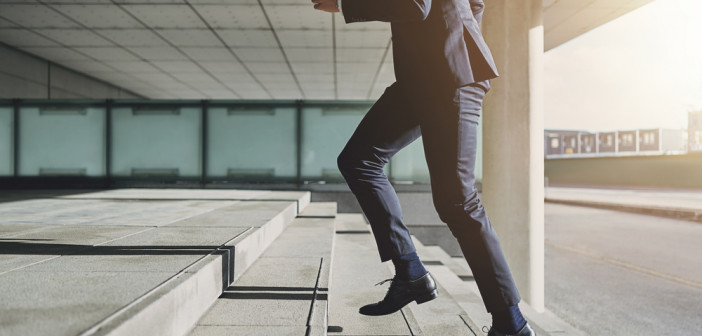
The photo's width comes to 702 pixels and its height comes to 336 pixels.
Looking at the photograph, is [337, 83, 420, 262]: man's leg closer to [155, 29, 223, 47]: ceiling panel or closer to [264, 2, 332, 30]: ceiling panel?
[264, 2, 332, 30]: ceiling panel

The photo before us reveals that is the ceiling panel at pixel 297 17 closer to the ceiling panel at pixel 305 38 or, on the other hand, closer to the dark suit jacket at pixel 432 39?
the ceiling panel at pixel 305 38

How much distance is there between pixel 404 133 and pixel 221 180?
246 inches

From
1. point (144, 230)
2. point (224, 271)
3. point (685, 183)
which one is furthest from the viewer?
point (685, 183)

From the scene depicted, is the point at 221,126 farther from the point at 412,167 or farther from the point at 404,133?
the point at 404,133

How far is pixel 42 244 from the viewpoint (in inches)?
85.2

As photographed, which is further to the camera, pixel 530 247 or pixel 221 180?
pixel 221 180

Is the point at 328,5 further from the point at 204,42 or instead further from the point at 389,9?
the point at 204,42

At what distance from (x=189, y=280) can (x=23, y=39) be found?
1026cm

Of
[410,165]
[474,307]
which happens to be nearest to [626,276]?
[410,165]

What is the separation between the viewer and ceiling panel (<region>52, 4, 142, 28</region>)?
719 centimetres

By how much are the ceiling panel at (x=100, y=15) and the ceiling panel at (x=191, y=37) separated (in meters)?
0.63

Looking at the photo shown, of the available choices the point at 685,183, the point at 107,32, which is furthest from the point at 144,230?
the point at 685,183

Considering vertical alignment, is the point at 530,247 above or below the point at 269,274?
below

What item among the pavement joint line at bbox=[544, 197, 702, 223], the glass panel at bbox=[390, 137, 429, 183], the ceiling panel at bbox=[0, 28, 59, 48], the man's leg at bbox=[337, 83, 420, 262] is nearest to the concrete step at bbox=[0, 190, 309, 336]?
the man's leg at bbox=[337, 83, 420, 262]
